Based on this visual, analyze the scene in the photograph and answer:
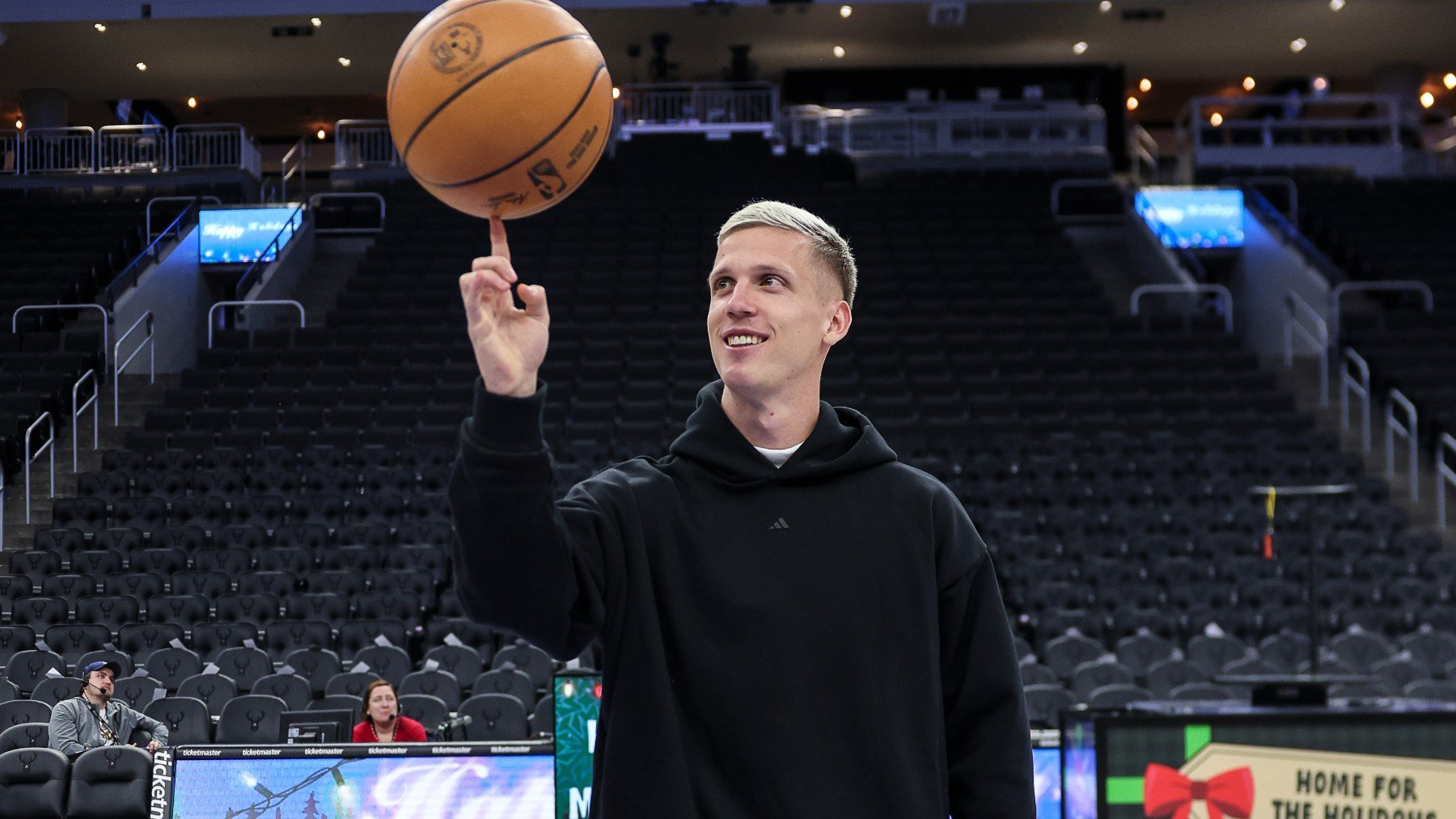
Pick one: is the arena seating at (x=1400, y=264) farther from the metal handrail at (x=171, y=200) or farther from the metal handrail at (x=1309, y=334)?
the metal handrail at (x=171, y=200)

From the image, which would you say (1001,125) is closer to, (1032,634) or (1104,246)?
(1104,246)

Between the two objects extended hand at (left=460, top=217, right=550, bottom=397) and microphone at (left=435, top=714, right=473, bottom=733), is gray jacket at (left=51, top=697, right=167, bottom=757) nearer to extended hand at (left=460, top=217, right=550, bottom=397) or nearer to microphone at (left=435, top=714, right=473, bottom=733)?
microphone at (left=435, top=714, right=473, bottom=733)

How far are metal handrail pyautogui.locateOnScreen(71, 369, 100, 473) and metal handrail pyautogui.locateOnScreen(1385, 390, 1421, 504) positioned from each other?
12.2 m

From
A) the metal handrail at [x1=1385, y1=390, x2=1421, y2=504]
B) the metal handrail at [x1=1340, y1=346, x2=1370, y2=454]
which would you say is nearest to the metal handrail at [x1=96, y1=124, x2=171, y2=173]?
the metal handrail at [x1=1340, y1=346, x2=1370, y2=454]

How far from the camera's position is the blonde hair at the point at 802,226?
2.03 metres

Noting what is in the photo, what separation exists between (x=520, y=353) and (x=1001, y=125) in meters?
22.4

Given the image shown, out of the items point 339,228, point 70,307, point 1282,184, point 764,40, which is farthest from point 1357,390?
point 339,228

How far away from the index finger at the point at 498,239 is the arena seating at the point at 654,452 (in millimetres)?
5912

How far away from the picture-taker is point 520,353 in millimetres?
1723

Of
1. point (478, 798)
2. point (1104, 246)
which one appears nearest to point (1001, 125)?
point (1104, 246)

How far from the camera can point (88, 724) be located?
7.91 metres

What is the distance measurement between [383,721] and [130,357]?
1101 cm

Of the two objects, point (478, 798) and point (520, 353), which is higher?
point (520, 353)

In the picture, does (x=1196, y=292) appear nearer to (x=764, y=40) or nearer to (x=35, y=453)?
(x=764, y=40)
